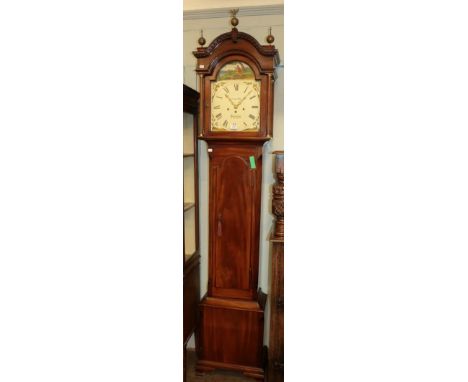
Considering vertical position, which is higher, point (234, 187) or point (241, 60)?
point (241, 60)

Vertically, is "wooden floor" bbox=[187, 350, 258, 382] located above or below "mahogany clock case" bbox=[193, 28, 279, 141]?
below

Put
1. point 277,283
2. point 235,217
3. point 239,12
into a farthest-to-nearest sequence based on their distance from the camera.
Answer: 1. point 239,12
2. point 235,217
3. point 277,283

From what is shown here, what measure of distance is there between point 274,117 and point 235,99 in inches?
12.4

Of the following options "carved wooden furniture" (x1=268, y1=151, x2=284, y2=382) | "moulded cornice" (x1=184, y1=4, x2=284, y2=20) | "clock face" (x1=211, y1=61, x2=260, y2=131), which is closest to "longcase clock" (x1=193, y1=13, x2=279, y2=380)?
"clock face" (x1=211, y1=61, x2=260, y2=131)

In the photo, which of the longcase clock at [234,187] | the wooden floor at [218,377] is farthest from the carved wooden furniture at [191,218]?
the wooden floor at [218,377]

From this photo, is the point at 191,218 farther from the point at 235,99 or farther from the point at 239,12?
the point at 239,12

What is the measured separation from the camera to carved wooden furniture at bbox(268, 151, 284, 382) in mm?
1775

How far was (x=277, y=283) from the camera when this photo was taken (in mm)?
1804

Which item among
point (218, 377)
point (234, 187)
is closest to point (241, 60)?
point (234, 187)

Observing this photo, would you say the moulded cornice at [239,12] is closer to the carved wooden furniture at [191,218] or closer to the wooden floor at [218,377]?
the carved wooden furniture at [191,218]

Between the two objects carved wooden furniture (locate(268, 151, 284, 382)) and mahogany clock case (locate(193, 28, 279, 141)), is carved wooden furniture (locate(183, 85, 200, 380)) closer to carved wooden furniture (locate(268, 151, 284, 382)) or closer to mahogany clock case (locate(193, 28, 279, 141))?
mahogany clock case (locate(193, 28, 279, 141))

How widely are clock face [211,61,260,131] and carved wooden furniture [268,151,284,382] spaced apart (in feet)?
0.83

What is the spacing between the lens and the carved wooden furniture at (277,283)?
1.78 meters
